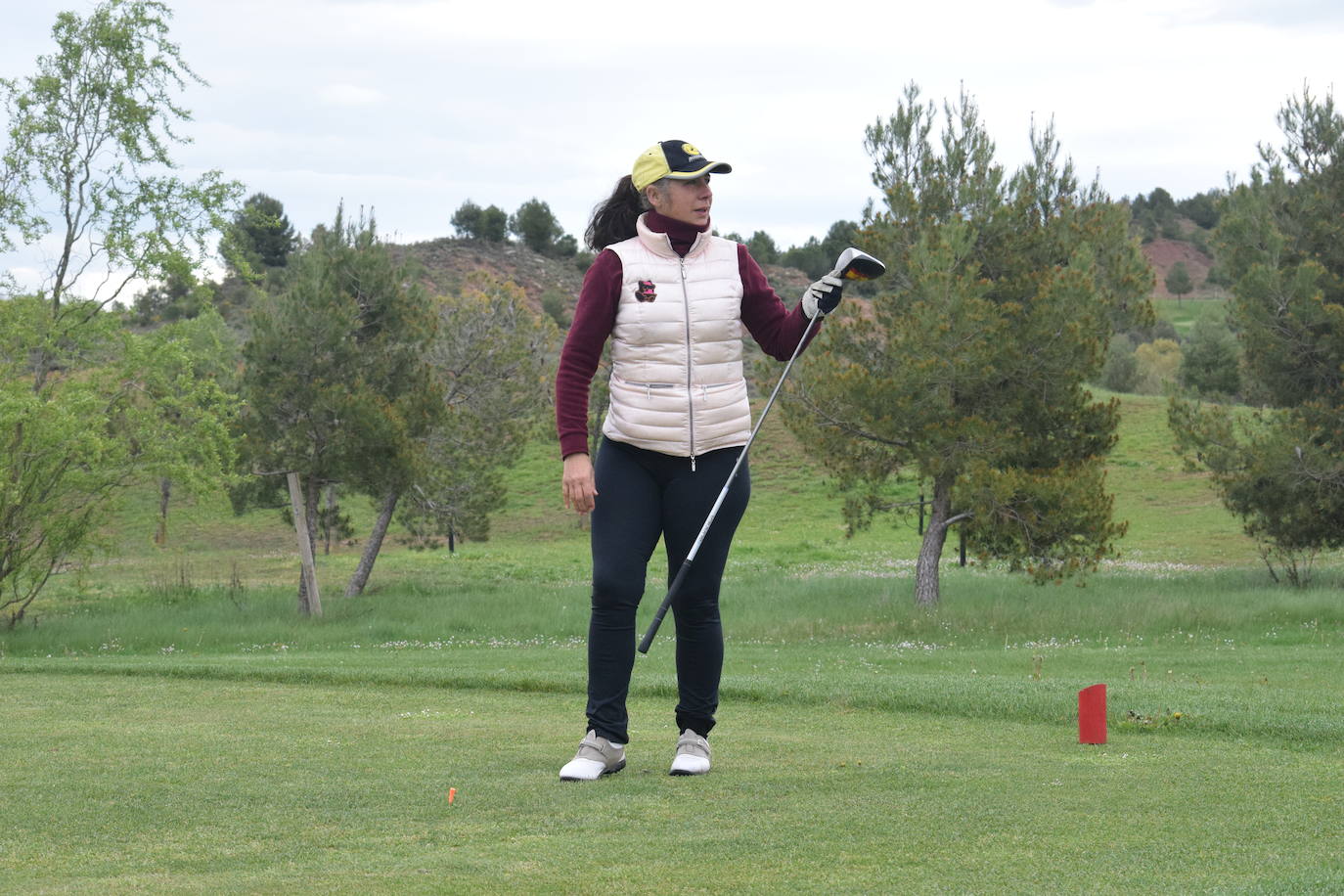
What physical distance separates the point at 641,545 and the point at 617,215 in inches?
55.3

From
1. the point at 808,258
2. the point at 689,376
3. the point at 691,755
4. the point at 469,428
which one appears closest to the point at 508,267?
the point at 808,258

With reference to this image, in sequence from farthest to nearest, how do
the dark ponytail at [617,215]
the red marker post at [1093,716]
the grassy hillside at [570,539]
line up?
the grassy hillside at [570,539]
the red marker post at [1093,716]
the dark ponytail at [617,215]

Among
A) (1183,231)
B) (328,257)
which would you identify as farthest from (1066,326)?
(1183,231)

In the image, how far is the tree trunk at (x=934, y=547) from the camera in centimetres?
A: 2266

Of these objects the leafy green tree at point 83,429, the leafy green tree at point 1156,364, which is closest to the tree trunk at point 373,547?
the leafy green tree at point 83,429

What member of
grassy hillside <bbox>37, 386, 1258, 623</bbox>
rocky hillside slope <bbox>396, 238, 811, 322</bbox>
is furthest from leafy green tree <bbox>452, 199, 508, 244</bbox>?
grassy hillside <bbox>37, 386, 1258, 623</bbox>

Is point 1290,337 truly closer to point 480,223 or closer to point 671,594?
point 671,594

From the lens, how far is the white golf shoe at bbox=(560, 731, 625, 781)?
195 inches

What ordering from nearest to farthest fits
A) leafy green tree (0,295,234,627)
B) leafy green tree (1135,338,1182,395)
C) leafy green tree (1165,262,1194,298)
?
1. leafy green tree (0,295,234,627)
2. leafy green tree (1135,338,1182,395)
3. leafy green tree (1165,262,1194,298)

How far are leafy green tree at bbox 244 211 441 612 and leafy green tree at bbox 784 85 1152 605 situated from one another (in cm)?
806

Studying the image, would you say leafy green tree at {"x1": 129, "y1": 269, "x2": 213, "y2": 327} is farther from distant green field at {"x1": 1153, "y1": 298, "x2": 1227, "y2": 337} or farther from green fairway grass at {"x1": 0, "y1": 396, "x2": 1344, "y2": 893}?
distant green field at {"x1": 1153, "y1": 298, "x2": 1227, "y2": 337}

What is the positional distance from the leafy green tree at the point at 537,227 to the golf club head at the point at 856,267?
99079 millimetres

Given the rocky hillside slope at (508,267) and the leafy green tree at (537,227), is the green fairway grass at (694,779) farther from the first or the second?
the leafy green tree at (537,227)

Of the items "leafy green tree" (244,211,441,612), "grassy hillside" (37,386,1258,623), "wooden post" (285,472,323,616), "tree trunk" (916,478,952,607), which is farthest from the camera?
"grassy hillside" (37,386,1258,623)
